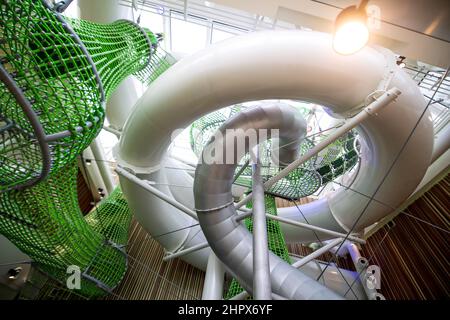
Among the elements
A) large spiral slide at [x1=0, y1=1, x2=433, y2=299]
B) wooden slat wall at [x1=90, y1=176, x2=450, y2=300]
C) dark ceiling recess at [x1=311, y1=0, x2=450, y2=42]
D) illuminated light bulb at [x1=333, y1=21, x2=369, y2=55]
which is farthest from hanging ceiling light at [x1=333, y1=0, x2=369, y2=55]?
wooden slat wall at [x1=90, y1=176, x2=450, y2=300]

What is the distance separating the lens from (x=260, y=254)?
3.68ft

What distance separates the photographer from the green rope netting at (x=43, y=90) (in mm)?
702

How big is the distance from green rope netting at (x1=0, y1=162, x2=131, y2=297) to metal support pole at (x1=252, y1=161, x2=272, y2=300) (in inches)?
45.6

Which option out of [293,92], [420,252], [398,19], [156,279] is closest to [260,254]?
[293,92]

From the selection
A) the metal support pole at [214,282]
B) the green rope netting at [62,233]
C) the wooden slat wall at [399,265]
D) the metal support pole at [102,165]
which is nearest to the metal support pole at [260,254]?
the metal support pole at [214,282]

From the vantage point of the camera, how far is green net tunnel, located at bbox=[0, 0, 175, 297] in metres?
0.74

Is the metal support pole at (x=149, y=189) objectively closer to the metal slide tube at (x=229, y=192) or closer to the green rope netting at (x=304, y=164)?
the metal slide tube at (x=229, y=192)

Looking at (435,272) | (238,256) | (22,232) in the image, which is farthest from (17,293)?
(435,272)

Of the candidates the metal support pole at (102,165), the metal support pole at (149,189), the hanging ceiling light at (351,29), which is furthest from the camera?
the metal support pole at (102,165)

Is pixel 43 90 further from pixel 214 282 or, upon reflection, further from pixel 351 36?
pixel 214 282

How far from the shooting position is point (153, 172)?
2.05 meters

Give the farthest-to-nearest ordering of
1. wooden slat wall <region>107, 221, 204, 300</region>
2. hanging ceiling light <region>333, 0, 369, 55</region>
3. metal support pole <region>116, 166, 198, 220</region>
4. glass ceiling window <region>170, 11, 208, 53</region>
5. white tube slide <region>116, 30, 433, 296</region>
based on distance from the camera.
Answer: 1. glass ceiling window <region>170, 11, 208, 53</region>
2. wooden slat wall <region>107, 221, 204, 300</region>
3. metal support pole <region>116, 166, 198, 220</region>
4. white tube slide <region>116, 30, 433, 296</region>
5. hanging ceiling light <region>333, 0, 369, 55</region>

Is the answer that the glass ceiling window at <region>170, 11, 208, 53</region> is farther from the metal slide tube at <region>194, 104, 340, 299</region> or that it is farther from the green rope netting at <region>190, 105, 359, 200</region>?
the metal slide tube at <region>194, 104, 340, 299</region>

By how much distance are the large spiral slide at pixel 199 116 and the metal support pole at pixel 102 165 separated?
2.35 meters
